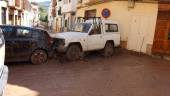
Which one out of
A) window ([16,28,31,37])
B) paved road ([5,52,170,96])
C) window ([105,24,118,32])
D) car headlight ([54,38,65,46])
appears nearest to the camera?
paved road ([5,52,170,96])

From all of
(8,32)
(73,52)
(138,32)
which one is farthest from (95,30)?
(8,32)

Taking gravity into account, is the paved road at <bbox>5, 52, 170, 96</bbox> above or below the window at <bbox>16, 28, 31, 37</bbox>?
below

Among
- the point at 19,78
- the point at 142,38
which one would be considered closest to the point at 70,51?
the point at 19,78

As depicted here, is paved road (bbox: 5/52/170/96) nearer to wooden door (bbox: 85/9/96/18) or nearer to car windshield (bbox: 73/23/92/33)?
car windshield (bbox: 73/23/92/33)

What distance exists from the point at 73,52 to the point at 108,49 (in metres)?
2.66

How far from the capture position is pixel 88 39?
14031 mm

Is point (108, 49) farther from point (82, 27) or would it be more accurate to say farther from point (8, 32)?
point (8, 32)

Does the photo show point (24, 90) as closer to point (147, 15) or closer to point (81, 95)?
point (81, 95)

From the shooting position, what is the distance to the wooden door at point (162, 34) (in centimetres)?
1595

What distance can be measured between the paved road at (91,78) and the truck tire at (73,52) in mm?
529

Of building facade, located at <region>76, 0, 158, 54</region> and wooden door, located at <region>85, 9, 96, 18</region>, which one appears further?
wooden door, located at <region>85, 9, 96, 18</region>

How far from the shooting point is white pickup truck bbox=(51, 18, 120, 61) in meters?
13.3

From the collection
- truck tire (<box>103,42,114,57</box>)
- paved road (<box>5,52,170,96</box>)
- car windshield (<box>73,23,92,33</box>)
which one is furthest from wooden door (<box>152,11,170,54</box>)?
car windshield (<box>73,23,92,33</box>)

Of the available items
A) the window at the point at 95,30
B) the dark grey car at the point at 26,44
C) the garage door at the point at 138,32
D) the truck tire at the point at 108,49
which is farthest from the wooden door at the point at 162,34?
the dark grey car at the point at 26,44
